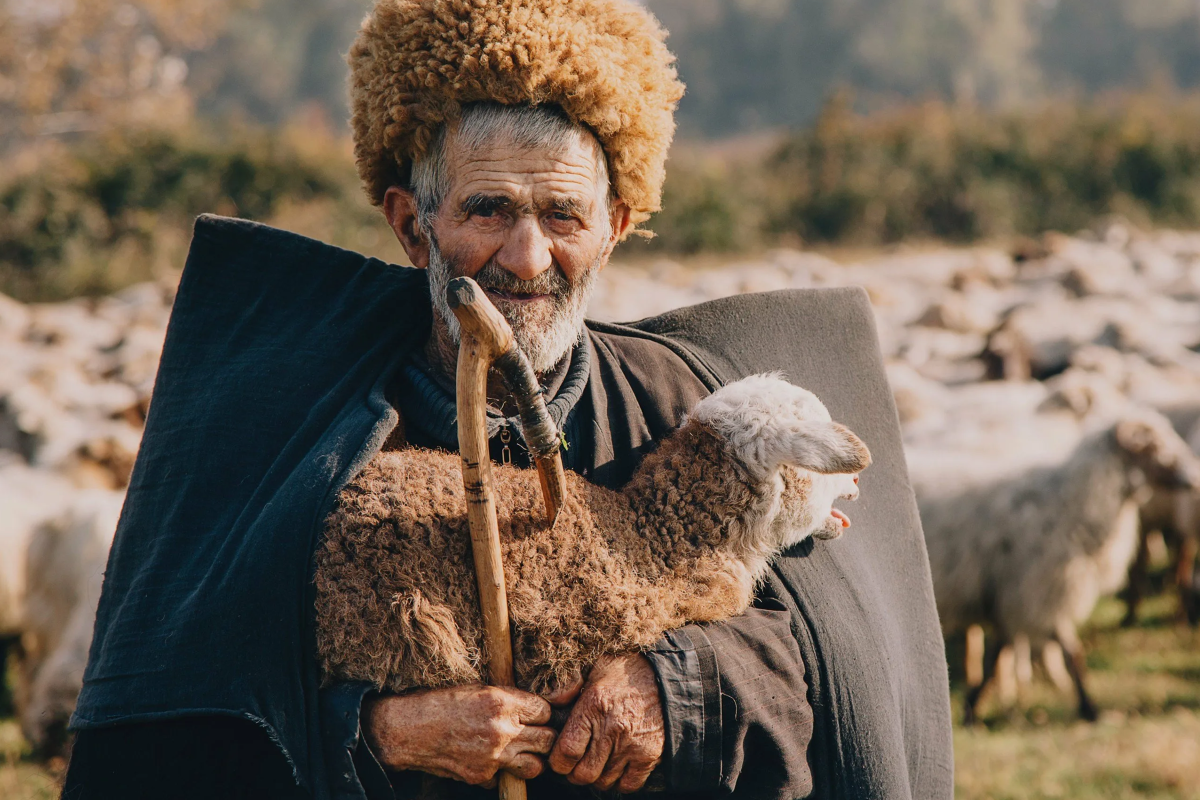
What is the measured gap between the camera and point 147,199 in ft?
70.9

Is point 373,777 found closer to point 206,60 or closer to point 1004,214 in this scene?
point 1004,214

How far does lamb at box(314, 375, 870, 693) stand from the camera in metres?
2.14

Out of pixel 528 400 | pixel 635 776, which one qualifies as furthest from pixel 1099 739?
pixel 528 400

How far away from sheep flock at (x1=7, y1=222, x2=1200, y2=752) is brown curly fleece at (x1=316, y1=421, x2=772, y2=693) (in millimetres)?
3532

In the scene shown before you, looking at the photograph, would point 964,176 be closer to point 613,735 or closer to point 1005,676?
point 1005,676

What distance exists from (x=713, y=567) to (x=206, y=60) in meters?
64.9

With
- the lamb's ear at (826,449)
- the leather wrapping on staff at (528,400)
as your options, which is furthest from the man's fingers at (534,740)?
the lamb's ear at (826,449)

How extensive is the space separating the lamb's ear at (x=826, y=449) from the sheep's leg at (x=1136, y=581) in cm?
717

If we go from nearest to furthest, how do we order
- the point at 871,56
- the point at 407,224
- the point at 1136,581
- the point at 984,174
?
the point at 407,224
the point at 1136,581
the point at 984,174
the point at 871,56

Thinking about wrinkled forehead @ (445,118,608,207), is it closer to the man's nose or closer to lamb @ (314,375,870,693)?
the man's nose

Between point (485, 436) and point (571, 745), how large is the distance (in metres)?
0.60

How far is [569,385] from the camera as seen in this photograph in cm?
256

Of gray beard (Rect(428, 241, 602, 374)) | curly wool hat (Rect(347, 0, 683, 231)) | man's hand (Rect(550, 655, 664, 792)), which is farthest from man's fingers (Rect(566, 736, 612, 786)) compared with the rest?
curly wool hat (Rect(347, 0, 683, 231))

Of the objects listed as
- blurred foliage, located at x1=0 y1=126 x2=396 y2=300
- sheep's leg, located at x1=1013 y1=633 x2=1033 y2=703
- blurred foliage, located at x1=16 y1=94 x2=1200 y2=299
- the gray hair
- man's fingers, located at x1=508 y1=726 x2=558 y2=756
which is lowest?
sheep's leg, located at x1=1013 y1=633 x2=1033 y2=703
